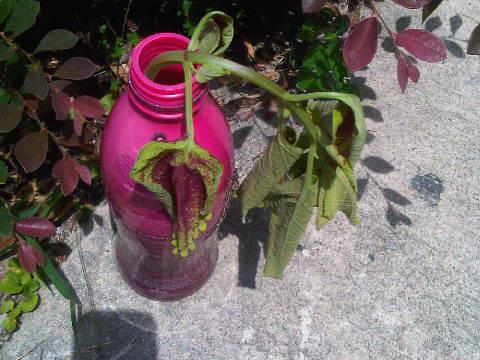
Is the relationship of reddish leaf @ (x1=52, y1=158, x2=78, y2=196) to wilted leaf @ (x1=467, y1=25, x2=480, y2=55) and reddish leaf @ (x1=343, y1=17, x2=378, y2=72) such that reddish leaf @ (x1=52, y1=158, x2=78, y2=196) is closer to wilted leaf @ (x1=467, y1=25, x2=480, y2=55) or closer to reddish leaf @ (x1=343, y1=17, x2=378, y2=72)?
reddish leaf @ (x1=343, y1=17, x2=378, y2=72)

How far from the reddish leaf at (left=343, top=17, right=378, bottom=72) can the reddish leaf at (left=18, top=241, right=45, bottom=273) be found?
89 centimetres

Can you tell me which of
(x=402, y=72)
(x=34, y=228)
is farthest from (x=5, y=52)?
(x=402, y=72)

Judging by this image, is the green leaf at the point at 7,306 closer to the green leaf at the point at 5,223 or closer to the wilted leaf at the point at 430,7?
the green leaf at the point at 5,223

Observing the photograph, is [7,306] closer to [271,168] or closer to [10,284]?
[10,284]

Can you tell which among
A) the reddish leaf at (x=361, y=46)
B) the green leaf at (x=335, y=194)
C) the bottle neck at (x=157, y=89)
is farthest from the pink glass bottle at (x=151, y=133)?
the reddish leaf at (x=361, y=46)

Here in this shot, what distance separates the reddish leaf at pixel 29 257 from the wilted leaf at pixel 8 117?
0.36 meters

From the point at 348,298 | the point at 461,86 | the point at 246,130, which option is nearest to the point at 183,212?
the point at 348,298

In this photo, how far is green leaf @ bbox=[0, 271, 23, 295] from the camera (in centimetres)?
154

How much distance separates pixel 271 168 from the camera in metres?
1.10

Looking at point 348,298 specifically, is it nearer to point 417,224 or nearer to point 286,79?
point 417,224

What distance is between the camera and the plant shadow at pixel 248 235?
164 cm

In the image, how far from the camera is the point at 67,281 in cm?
161

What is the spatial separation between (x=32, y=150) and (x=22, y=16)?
29 centimetres

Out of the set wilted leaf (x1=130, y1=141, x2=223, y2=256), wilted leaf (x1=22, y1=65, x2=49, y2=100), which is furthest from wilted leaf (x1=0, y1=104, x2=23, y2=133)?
wilted leaf (x1=130, y1=141, x2=223, y2=256)
